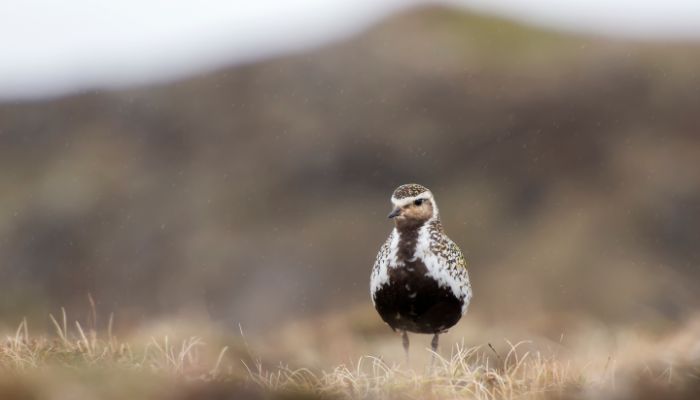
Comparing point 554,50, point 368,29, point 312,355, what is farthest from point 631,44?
Result: point 312,355

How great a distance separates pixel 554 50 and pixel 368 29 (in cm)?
736

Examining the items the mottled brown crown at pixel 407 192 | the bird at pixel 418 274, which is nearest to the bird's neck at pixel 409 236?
the bird at pixel 418 274

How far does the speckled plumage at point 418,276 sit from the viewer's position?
6.63m

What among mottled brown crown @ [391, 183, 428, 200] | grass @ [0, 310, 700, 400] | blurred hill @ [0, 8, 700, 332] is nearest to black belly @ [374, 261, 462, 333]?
mottled brown crown @ [391, 183, 428, 200]

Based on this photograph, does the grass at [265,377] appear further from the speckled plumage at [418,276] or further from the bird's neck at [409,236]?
the bird's neck at [409,236]

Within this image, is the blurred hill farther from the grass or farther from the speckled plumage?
the grass

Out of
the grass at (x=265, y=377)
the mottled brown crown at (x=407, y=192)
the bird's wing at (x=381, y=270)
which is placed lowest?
the grass at (x=265, y=377)

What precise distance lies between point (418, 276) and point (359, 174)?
24.1 meters

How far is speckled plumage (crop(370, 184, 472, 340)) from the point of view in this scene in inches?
261

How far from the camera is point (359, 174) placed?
101ft

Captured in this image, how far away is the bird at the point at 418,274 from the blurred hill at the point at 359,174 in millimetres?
15975

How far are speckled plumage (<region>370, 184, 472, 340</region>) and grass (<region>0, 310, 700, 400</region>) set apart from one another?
2.48 ft

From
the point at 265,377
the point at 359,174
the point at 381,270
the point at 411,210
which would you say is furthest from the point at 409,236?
the point at 359,174

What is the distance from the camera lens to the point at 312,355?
381 inches
